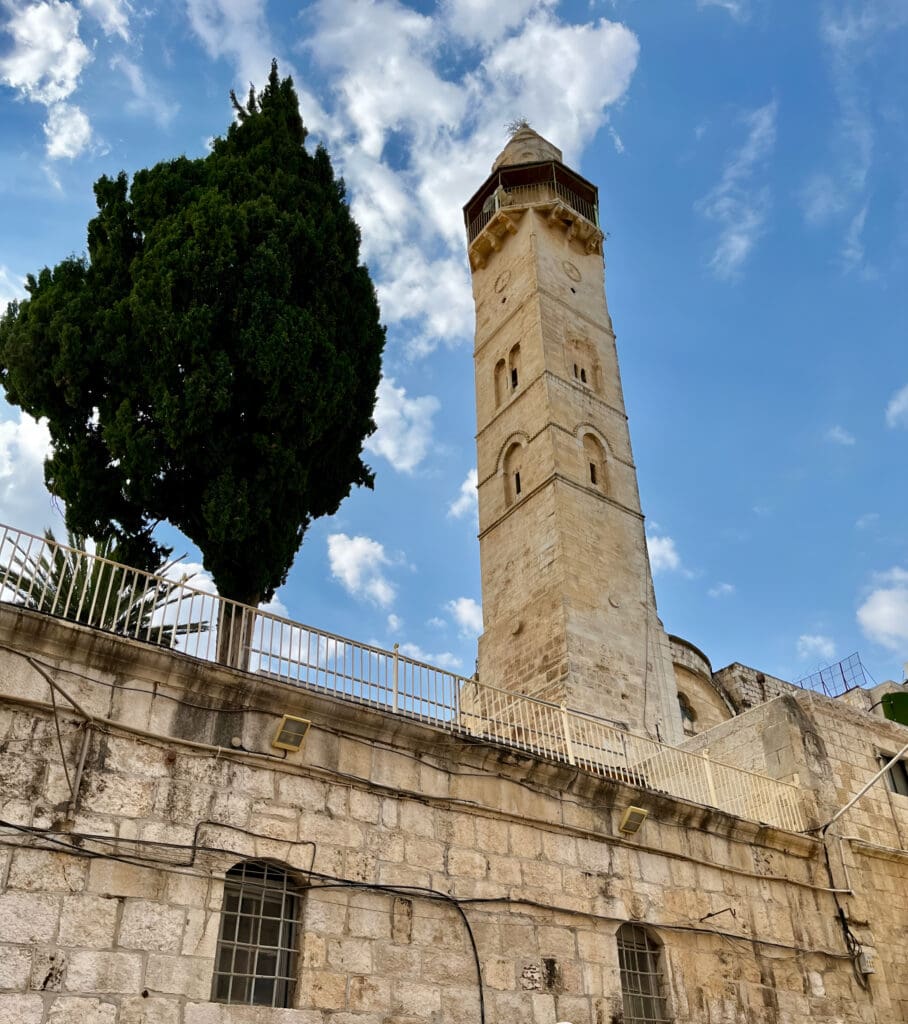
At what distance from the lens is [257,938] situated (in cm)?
650

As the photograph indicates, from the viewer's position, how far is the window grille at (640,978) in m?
8.27

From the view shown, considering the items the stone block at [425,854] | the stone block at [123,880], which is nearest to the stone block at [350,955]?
the stone block at [425,854]

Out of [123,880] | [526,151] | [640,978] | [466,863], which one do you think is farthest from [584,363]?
[123,880]

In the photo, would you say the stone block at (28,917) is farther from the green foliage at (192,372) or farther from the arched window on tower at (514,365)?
the arched window on tower at (514,365)

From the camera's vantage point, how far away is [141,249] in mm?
12844

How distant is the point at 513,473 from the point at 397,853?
45.9 feet

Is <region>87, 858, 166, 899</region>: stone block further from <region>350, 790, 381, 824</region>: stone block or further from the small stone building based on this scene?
<region>350, 790, 381, 824</region>: stone block

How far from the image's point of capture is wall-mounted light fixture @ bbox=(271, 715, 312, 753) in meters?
7.04

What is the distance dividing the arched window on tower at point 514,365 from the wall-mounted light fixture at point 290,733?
51.0 feet

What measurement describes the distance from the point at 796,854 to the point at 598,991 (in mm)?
3738

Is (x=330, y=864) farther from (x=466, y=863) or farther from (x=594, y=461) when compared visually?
A: (x=594, y=461)

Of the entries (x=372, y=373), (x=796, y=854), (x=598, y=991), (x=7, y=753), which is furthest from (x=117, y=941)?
(x=372, y=373)

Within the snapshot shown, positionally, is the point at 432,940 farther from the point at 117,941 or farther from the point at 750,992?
the point at 750,992

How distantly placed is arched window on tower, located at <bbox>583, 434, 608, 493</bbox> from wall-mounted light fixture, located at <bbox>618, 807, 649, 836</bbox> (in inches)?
451
